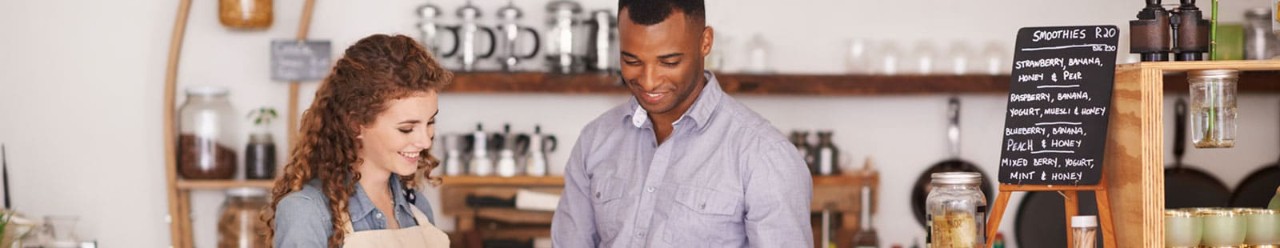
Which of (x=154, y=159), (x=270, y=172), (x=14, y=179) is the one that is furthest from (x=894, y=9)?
(x=14, y=179)

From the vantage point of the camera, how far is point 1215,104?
3184mm

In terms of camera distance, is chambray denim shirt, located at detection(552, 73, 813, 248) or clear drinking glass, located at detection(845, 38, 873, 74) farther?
clear drinking glass, located at detection(845, 38, 873, 74)

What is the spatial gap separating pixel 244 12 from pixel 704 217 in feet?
9.36

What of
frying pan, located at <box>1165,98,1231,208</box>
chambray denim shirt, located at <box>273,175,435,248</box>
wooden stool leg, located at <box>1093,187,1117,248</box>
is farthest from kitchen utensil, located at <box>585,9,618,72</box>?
chambray denim shirt, located at <box>273,175,435,248</box>

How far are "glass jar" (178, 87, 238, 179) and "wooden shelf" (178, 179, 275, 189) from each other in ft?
0.10

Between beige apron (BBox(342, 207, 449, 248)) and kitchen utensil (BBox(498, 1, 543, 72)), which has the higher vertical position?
kitchen utensil (BBox(498, 1, 543, 72))

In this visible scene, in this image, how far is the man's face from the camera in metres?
2.97

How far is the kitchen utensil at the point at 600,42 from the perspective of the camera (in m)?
5.53

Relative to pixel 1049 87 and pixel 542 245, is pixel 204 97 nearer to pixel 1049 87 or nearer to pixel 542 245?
pixel 542 245

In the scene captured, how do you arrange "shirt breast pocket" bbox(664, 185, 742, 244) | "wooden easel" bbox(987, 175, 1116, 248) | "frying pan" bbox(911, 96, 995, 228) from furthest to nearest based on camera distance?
1. "frying pan" bbox(911, 96, 995, 228)
2. "wooden easel" bbox(987, 175, 1116, 248)
3. "shirt breast pocket" bbox(664, 185, 742, 244)

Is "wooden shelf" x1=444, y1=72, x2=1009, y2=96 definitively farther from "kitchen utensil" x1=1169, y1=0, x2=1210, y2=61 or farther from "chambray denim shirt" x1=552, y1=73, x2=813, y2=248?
"kitchen utensil" x1=1169, y1=0, x2=1210, y2=61

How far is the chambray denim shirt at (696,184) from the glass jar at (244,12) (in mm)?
2494

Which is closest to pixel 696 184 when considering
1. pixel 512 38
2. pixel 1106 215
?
pixel 1106 215

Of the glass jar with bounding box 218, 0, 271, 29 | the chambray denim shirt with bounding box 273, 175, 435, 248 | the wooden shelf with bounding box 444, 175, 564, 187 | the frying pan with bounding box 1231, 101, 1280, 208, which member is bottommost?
the frying pan with bounding box 1231, 101, 1280, 208
